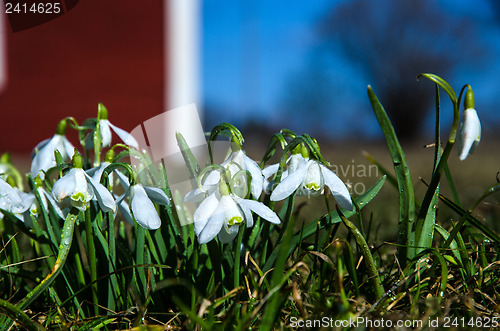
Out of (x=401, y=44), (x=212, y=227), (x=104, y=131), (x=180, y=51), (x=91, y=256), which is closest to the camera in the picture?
(x=212, y=227)

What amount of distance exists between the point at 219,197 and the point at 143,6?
604cm

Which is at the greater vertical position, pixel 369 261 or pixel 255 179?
pixel 255 179

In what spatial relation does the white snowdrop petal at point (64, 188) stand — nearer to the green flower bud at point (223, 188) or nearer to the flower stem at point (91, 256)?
the flower stem at point (91, 256)

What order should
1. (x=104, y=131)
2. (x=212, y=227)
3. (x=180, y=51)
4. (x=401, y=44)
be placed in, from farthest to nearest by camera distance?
1. (x=401, y=44)
2. (x=180, y=51)
3. (x=104, y=131)
4. (x=212, y=227)

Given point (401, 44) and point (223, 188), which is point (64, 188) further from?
point (401, 44)

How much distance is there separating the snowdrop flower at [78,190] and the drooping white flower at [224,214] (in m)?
0.15

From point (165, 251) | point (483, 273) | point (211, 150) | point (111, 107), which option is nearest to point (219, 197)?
point (211, 150)

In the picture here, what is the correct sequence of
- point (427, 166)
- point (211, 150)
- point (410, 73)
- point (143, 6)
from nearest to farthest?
1. point (211, 150)
2. point (427, 166)
3. point (143, 6)
4. point (410, 73)

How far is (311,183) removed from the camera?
867mm

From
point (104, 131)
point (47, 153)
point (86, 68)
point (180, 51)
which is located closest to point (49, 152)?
point (47, 153)

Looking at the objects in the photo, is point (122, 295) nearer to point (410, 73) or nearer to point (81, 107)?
point (81, 107)

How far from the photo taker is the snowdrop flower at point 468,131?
84 cm

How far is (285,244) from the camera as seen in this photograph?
0.67 m

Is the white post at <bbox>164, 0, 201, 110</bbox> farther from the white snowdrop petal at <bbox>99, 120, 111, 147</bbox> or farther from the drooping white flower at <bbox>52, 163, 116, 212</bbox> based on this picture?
the drooping white flower at <bbox>52, 163, 116, 212</bbox>
